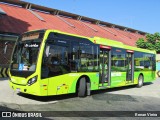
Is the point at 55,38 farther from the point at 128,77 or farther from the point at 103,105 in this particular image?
the point at 128,77

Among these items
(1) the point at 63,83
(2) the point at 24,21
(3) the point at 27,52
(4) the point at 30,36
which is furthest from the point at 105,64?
(2) the point at 24,21

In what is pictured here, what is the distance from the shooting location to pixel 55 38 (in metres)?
9.99

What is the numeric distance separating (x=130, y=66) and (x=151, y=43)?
90.6ft

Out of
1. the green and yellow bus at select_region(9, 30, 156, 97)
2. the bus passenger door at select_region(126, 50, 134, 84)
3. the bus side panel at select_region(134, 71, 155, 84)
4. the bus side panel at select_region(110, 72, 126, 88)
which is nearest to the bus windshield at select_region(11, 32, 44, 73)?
the green and yellow bus at select_region(9, 30, 156, 97)

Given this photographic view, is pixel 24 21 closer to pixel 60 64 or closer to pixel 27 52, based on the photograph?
pixel 27 52

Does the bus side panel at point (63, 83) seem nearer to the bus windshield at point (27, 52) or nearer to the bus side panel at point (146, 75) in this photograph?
the bus windshield at point (27, 52)

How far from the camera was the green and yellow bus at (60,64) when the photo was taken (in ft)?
30.8

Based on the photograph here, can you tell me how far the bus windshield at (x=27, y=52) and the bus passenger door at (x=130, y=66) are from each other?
7.51m

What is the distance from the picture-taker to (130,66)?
53.0ft

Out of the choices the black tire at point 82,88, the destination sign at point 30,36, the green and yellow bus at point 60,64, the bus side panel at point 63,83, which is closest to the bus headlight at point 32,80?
the green and yellow bus at point 60,64

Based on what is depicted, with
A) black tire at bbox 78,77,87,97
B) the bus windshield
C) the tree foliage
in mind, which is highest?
the tree foliage

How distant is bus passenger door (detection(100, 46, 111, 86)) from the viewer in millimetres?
12906

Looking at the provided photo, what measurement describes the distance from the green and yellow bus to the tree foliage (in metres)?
27.8

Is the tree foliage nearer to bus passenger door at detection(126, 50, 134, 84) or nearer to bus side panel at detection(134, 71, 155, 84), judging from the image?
bus side panel at detection(134, 71, 155, 84)
